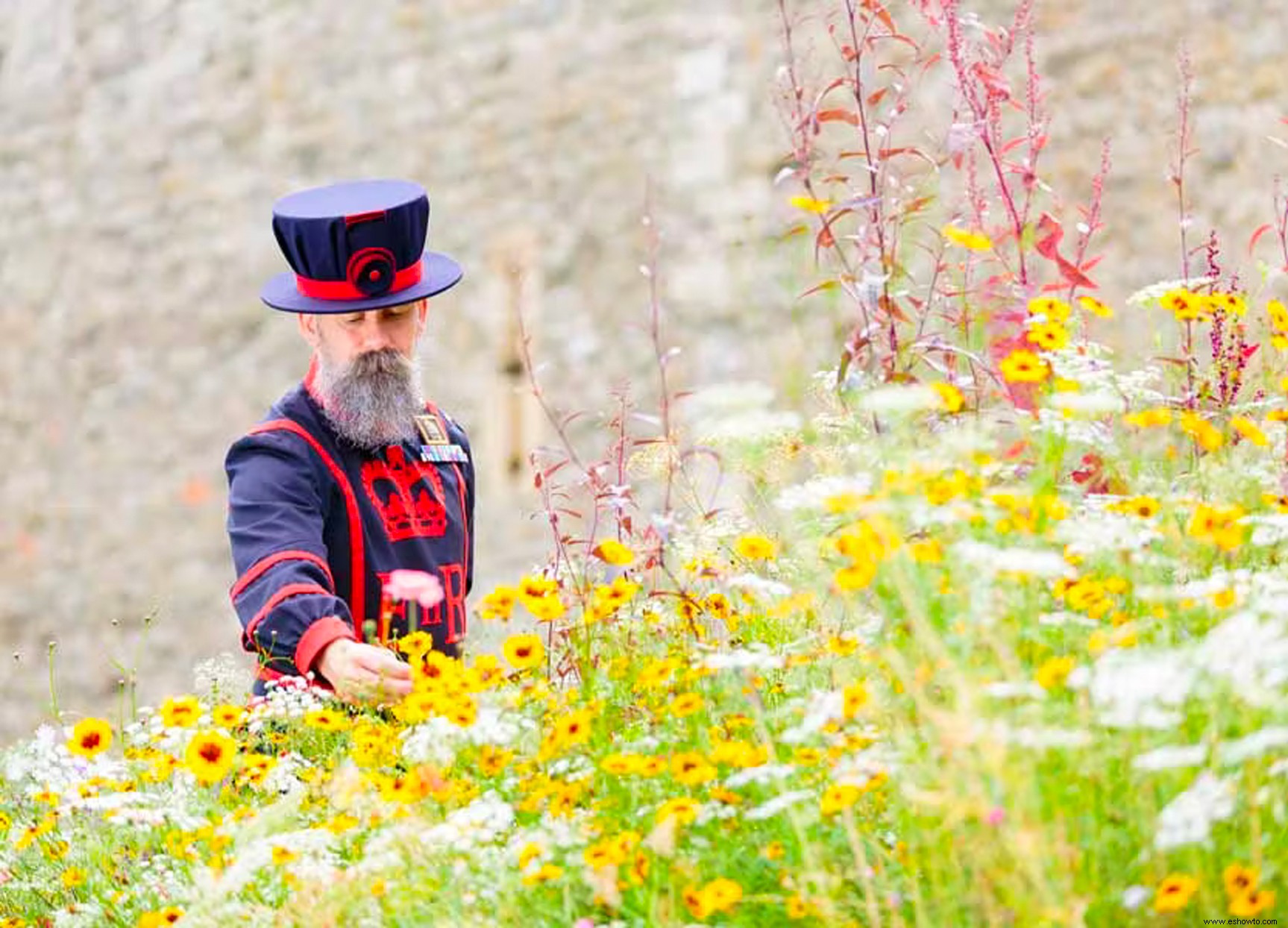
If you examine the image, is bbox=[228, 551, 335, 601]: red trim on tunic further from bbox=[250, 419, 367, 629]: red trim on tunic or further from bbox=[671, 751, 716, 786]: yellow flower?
bbox=[671, 751, 716, 786]: yellow flower

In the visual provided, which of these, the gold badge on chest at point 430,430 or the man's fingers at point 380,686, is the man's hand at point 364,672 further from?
the gold badge on chest at point 430,430

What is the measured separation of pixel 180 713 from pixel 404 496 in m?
0.90

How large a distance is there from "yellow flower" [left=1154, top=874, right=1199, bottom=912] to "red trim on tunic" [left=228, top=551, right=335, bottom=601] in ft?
5.18

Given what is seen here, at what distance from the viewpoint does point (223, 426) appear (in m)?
9.74

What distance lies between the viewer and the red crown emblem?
10.1ft

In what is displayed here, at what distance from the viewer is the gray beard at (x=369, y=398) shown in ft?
10.0

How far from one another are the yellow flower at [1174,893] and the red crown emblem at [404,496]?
5.74 feet

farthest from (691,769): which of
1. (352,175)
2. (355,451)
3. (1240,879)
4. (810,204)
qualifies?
(352,175)

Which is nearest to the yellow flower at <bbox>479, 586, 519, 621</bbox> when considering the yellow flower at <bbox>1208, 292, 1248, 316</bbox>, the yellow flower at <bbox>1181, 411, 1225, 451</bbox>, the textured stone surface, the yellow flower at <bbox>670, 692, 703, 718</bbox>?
the yellow flower at <bbox>670, 692, 703, 718</bbox>

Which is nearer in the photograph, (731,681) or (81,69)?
(731,681)

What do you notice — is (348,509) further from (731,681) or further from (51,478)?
(51,478)

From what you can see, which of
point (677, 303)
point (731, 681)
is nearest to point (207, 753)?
point (731, 681)

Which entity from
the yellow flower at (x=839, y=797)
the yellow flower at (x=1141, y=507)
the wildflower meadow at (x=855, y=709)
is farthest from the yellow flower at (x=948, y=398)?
the yellow flower at (x=839, y=797)

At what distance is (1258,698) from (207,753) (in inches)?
48.6
